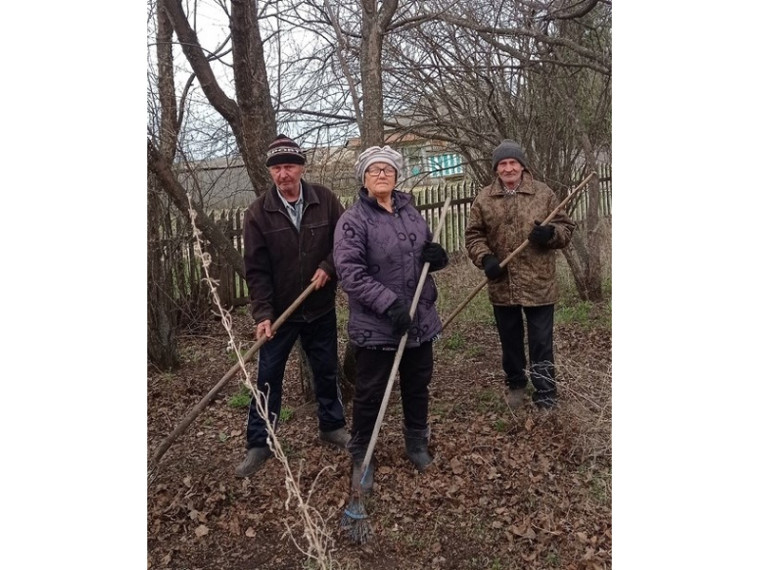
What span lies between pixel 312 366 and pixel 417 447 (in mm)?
811

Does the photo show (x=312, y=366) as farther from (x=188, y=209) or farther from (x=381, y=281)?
(x=188, y=209)

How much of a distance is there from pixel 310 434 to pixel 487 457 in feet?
3.76

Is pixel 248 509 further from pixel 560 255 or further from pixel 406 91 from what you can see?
pixel 406 91

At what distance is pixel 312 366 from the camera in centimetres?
372

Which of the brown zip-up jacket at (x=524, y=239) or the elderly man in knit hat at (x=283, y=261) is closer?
the elderly man in knit hat at (x=283, y=261)

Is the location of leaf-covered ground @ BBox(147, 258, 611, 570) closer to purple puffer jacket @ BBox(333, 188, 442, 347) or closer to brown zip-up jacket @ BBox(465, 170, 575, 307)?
brown zip-up jacket @ BBox(465, 170, 575, 307)

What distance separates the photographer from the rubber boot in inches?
138

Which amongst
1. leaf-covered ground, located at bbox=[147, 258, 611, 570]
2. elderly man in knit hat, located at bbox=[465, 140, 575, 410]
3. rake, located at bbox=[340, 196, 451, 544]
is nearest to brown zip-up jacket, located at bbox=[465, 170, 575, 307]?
elderly man in knit hat, located at bbox=[465, 140, 575, 410]

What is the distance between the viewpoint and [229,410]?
156 inches

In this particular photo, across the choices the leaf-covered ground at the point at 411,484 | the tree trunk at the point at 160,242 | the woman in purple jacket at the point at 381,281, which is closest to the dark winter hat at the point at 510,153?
the woman in purple jacket at the point at 381,281

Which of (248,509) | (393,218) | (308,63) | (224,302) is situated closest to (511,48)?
(308,63)

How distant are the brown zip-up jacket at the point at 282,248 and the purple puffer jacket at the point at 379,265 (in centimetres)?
33

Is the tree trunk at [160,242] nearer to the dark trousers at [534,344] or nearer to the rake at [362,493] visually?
the rake at [362,493]

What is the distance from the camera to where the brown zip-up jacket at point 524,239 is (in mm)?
3857
